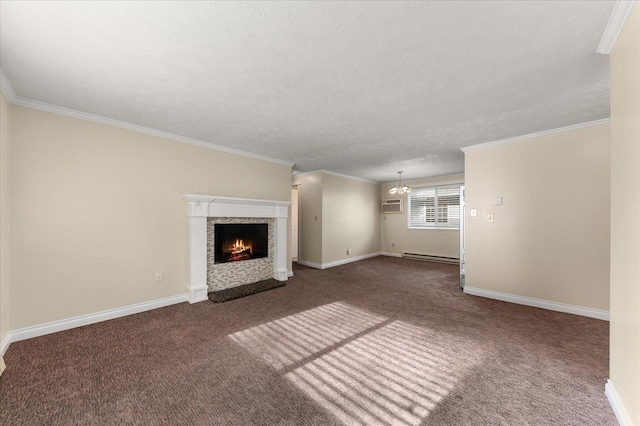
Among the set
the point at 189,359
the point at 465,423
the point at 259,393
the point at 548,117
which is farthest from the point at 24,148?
the point at 548,117

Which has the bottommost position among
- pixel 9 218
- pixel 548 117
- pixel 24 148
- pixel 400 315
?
pixel 400 315

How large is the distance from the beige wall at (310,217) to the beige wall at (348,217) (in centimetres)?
14

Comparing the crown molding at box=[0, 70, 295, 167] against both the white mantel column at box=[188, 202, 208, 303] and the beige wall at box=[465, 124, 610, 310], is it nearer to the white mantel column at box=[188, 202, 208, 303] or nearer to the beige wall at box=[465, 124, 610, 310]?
the white mantel column at box=[188, 202, 208, 303]

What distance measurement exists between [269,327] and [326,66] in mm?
2632

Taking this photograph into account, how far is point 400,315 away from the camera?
3125 mm

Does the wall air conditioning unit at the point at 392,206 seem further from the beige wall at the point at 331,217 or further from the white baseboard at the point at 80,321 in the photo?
the white baseboard at the point at 80,321

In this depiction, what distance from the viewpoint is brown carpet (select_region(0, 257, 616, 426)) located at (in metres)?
1.55

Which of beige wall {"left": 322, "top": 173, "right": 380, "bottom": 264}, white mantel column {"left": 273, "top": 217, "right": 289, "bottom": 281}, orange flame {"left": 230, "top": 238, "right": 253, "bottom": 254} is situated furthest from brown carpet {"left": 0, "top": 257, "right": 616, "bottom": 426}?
beige wall {"left": 322, "top": 173, "right": 380, "bottom": 264}

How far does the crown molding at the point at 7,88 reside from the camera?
80.3 inches

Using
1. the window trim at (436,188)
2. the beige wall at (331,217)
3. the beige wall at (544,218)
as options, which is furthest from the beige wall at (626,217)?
the window trim at (436,188)

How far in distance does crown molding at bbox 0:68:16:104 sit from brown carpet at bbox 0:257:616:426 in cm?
233

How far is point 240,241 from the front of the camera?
4410mm

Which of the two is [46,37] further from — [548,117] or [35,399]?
[548,117]

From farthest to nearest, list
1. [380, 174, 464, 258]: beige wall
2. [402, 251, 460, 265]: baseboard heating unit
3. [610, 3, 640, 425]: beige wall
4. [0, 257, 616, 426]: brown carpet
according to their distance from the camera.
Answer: [380, 174, 464, 258]: beige wall < [402, 251, 460, 265]: baseboard heating unit < [0, 257, 616, 426]: brown carpet < [610, 3, 640, 425]: beige wall
